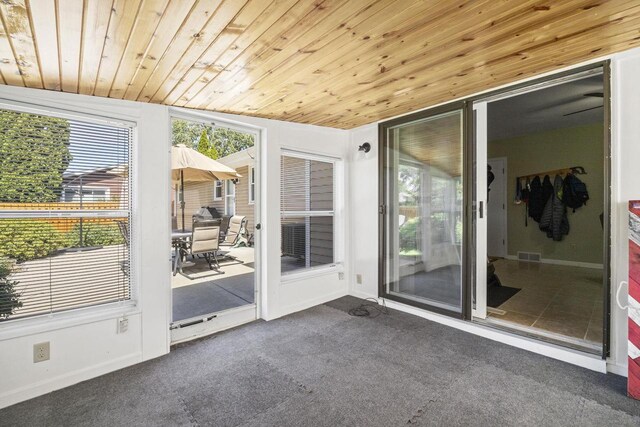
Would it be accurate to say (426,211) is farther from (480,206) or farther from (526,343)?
(526,343)

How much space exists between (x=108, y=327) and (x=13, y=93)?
1821 mm

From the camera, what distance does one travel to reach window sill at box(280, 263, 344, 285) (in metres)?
3.60

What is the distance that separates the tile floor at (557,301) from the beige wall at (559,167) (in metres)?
0.46

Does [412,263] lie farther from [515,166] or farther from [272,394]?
[515,166]

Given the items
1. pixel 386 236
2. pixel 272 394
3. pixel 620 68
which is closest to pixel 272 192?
pixel 386 236

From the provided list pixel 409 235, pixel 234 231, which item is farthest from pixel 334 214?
pixel 234 231

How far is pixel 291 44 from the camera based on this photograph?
181cm

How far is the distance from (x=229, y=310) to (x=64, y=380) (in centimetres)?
137

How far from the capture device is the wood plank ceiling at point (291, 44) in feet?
4.81

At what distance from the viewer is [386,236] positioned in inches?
149

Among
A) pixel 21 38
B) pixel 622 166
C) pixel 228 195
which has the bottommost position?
pixel 622 166

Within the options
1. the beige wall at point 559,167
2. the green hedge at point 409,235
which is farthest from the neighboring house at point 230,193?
the beige wall at point 559,167

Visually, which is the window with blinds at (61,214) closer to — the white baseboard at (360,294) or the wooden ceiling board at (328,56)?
the wooden ceiling board at (328,56)

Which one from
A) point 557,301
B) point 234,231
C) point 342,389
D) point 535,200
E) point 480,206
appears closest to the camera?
point 342,389
